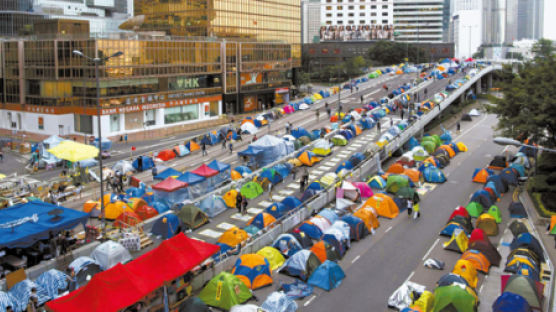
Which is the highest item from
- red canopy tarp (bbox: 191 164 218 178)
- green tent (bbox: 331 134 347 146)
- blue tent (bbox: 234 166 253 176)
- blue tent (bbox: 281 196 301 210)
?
green tent (bbox: 331 134 347 146)

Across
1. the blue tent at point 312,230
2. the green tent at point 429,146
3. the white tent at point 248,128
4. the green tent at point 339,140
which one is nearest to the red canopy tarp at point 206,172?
the blue tent at point 312,230

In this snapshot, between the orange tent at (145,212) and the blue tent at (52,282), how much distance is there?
9782 mm

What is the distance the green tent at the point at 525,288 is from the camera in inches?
856

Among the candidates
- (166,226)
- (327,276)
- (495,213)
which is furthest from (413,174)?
(166,226)

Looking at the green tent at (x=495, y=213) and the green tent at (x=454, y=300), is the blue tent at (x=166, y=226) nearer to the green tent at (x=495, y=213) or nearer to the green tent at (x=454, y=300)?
the green tent at (x=454, y=300)

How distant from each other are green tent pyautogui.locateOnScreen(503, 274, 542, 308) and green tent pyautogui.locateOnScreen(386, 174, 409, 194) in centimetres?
1751

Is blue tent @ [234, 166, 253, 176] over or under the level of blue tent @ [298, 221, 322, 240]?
over

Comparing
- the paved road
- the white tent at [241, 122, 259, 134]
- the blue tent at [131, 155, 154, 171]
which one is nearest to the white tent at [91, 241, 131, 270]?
the paved road

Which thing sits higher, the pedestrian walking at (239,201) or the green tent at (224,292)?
the pedestrian walking at (239,201)

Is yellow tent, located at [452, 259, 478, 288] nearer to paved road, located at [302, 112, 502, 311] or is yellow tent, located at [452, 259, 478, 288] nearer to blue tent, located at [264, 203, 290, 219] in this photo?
paved road, located at [302, 112, 502, 311]

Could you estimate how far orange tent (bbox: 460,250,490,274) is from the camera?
26.1 m

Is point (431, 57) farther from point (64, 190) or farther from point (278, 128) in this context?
point (64, 190)

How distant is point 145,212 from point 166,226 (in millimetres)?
2534

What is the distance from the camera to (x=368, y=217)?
1291 inches
